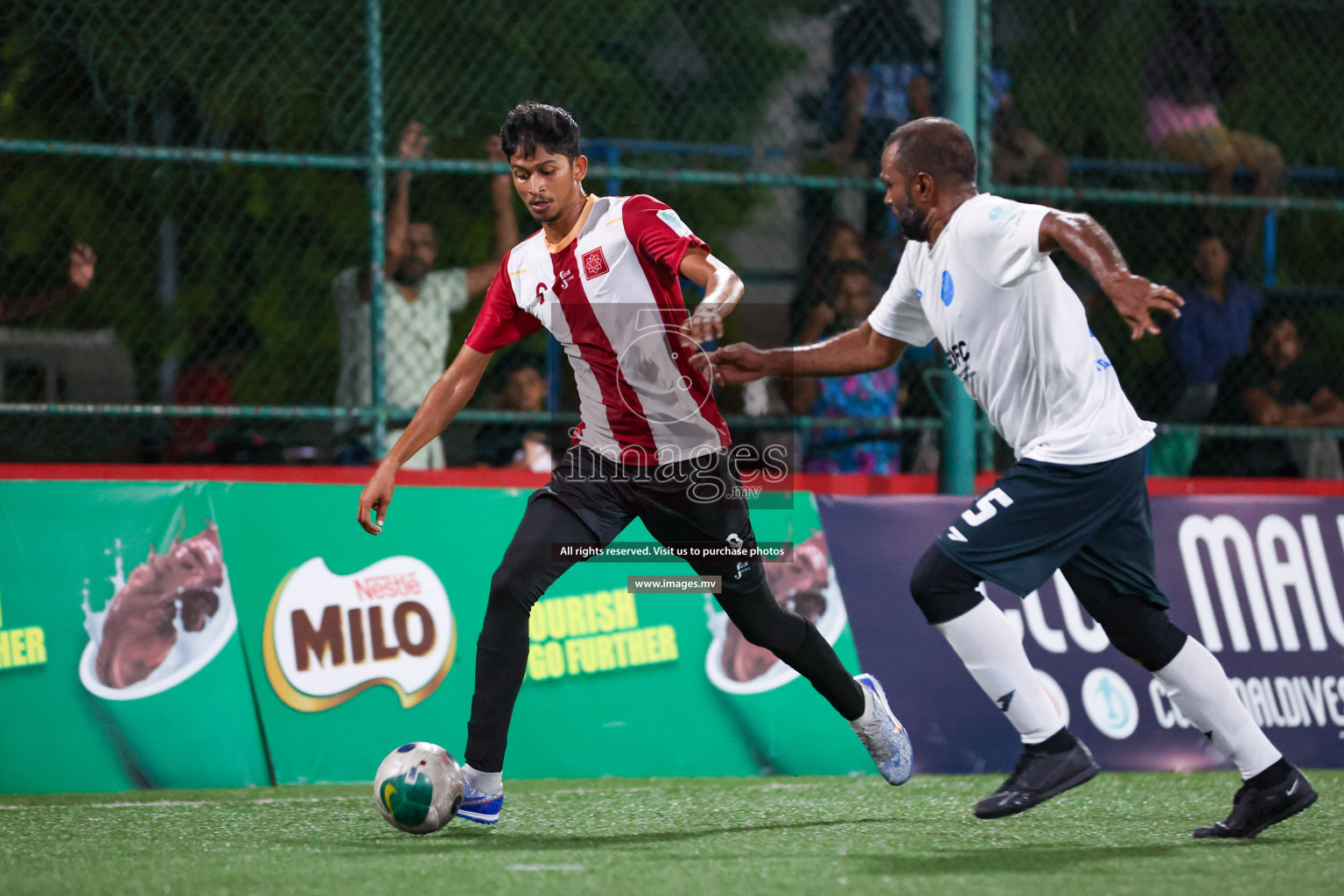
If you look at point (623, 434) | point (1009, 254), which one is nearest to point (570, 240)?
point (623, 434)

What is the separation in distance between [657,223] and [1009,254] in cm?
112

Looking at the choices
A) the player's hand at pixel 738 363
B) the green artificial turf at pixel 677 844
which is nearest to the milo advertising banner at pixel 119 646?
the green artificial turf at pixel 677 844

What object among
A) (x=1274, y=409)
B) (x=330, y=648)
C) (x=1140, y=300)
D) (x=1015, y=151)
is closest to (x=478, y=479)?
(x=330, y=648)

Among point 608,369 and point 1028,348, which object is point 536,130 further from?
point 1028,348

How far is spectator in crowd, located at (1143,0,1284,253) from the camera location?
8391 mm

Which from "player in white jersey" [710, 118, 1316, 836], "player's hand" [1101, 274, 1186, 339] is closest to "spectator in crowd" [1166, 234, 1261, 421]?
"player in white jersey" [710, 118, 1316, 836]

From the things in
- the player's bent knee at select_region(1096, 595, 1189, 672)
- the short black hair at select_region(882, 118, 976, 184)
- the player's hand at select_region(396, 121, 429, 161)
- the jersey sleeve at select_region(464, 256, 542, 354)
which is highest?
the player's hand at select_region(396, 121, 429, 161)

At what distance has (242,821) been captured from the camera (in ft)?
16.3

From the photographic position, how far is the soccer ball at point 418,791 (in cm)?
453

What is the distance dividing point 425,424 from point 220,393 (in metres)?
3.06

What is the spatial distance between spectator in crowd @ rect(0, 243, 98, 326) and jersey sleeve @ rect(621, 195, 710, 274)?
3.48 m

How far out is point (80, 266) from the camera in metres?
7.20

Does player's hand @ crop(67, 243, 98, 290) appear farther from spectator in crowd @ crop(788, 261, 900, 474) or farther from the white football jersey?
the white football jersey

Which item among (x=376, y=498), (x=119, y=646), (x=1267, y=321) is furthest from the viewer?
(x=1267, y=321)
